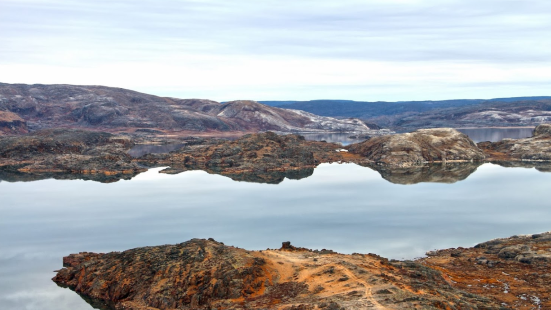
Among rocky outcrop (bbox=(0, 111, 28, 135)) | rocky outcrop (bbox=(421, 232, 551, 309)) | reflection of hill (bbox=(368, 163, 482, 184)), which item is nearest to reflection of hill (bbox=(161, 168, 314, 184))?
reflection of hill (bbox=(368, 163, 482, 184))

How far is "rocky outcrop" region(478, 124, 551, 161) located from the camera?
98.6 m

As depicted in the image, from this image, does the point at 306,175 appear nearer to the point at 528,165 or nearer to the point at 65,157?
the point at 528,165

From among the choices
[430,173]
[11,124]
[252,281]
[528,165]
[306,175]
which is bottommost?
[306,175]

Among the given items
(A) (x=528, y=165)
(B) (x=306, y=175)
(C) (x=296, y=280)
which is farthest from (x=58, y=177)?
(A) (x=528, y=165)

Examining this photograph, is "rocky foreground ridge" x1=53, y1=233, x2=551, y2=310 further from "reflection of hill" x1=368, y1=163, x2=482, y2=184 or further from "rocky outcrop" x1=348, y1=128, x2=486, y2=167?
"rocky outcrop" x1=348, y1=128, x2=486, y2=167

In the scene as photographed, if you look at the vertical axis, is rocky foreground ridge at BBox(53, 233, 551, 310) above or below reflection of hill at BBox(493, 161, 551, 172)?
above

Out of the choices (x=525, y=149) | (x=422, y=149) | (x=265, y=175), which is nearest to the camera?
(x=265, y=175)

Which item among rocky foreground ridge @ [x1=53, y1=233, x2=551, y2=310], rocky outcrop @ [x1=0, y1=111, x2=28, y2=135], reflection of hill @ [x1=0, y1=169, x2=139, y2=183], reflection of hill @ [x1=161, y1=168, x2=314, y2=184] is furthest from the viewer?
rocky outcrop @ [x1=0, y1=111, x2=28, y2=135]

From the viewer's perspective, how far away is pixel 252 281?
86.6 feet

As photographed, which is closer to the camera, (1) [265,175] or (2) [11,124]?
(1) [265,175]

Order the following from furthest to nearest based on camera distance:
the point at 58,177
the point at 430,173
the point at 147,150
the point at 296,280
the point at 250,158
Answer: the point at 147,150 → the point at 250,158 → the point at 430,173 → the point at 58,177 → the point at 296,280

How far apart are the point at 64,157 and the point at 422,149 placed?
63905 mm

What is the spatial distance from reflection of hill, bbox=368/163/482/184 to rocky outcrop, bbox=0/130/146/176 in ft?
131

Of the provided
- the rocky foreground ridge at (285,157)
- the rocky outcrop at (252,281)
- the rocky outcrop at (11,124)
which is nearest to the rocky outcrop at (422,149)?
the rocky foreground ridge at (285,157)
